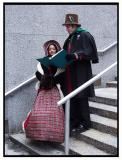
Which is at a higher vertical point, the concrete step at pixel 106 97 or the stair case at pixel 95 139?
the concrete step at pixel 106 97

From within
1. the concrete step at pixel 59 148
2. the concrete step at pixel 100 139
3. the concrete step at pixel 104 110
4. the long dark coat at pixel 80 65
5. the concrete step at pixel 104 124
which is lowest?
the concrete step at pixel 59 148

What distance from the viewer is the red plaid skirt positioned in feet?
16.9

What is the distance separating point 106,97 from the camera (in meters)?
6.24

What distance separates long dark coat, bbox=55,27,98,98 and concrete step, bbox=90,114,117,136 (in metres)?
0.44

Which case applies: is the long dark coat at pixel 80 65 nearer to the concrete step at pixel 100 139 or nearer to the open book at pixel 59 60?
the open book at pixel 59 60

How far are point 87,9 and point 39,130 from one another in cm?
289

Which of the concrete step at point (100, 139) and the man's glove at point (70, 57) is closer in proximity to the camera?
the concrete step at point (100, 139)

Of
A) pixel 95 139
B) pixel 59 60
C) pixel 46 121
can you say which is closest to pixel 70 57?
pixel 59 60

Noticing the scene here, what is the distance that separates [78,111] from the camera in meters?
5.64

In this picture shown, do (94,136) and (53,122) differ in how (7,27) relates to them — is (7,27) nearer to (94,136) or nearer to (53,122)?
(53,122)

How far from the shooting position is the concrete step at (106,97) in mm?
6072

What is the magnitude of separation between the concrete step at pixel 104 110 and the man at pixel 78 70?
348 mm

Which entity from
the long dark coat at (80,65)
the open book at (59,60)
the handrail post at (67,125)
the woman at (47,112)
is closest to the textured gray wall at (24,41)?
the woman at (47,112)

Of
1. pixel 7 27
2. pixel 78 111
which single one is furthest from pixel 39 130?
pixel 7 27
